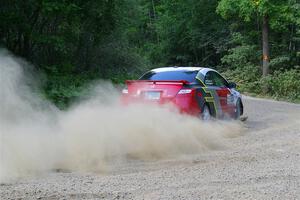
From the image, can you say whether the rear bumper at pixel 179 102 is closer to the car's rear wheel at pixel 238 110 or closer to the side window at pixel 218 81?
the side window at pixel 218 81

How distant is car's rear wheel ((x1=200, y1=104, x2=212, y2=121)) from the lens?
1162 centimetres

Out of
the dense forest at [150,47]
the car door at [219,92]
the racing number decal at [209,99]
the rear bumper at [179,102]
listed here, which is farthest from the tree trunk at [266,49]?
the rear bumper at [179,102]

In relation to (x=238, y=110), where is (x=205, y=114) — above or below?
above

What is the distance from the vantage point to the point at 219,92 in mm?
12750

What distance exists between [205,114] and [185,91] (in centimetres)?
99

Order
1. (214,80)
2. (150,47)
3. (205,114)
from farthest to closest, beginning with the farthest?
1. (150,47)
2. (214,80)
3. (205,114)

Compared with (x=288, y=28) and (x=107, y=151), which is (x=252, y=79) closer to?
(x=288, y=28)

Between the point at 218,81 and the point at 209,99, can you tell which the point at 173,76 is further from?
the point at 218,81

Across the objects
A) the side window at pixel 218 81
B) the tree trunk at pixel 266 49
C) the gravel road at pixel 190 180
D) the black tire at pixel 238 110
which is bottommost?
the gravel road at pixel 190 180

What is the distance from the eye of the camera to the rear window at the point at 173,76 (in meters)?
11.9

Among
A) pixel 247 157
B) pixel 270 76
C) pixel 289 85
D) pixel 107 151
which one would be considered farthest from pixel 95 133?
pixel 270 76

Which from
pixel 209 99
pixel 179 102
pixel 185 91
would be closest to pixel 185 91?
pixel 185 91

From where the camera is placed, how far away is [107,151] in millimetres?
8625

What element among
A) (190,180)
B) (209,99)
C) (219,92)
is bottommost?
(190,180)
